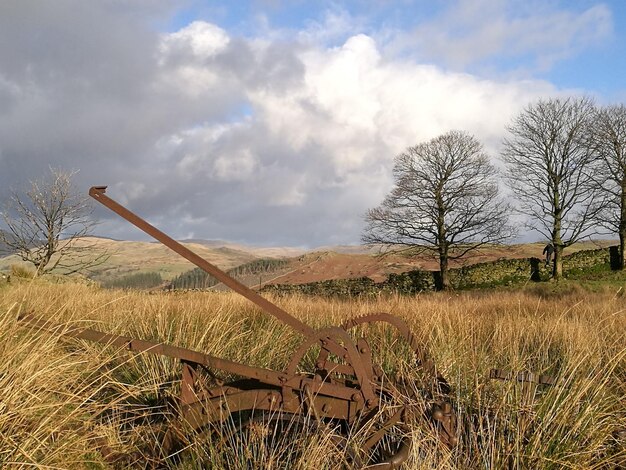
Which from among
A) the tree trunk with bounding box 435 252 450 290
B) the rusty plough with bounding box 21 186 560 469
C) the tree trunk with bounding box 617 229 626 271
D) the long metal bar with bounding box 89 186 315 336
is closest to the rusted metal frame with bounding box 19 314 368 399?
the rusty plough with bounding box 21 186 560 469

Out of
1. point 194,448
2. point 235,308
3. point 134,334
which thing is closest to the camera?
point 194,448

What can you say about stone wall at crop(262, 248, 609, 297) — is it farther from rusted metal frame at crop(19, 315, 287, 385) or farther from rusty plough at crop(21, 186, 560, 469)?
rusted metal frame at crop(19, 315, 287, 385)

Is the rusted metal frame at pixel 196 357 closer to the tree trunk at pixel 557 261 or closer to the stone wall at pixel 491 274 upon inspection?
the stone wall at pixel 491 274

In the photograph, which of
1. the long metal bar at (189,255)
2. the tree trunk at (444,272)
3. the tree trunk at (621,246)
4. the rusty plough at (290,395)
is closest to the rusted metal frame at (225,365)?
the rusty plough at (290,395)

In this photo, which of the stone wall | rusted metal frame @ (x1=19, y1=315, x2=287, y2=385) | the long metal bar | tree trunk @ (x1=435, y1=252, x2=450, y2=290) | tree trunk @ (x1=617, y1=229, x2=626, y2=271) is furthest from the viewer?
the stone wall

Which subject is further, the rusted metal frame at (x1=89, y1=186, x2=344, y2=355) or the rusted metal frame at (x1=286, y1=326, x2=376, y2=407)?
the rusted metal frame at (x1=89, y1=186, x2=344, y2=355)

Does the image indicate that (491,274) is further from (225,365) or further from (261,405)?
(225,365)

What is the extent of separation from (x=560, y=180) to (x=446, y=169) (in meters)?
6.53

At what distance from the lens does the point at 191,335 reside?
562cm

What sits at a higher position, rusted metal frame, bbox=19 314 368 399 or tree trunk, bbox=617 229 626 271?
tree trunk, bbox=617 229 626 271

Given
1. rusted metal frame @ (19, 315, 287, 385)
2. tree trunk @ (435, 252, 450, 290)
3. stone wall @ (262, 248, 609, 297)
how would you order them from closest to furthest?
1. rusted metal frame @ (19, 315, 287, 385)
2. tree trunk @ (435, 252, 450, 290)
3. stone wall @ (262, 248, 609, 297)

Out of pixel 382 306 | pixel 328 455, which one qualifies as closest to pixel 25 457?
pixel 328 455

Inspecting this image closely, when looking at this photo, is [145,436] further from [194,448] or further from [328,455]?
[328,455]

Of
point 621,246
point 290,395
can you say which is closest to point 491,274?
point 621,246
